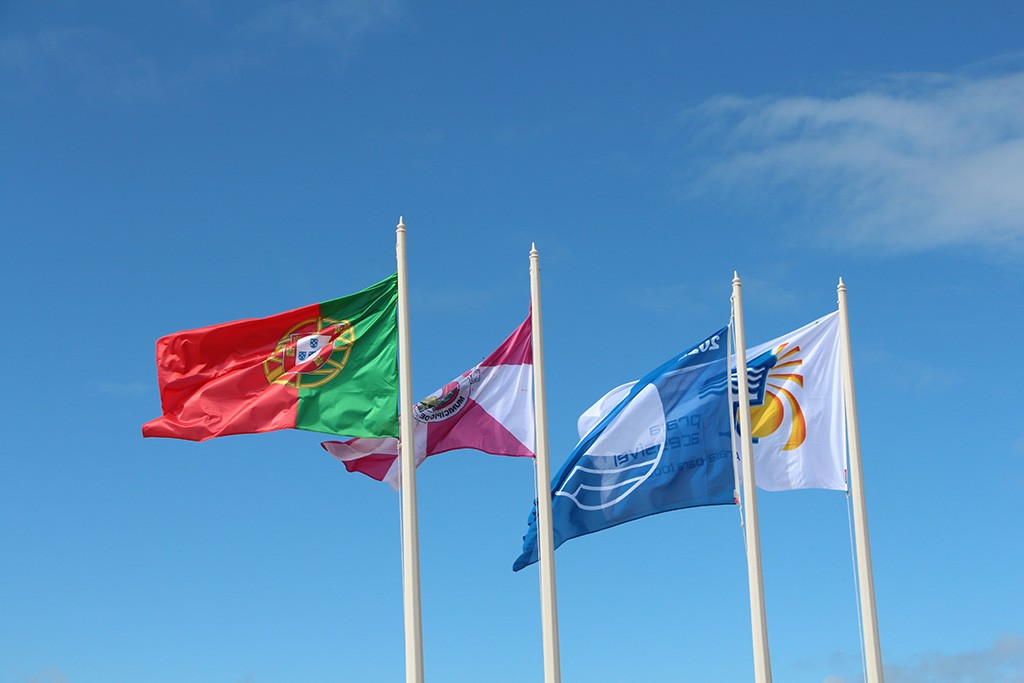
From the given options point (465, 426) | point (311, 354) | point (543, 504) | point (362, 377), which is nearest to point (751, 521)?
point (543, 504)

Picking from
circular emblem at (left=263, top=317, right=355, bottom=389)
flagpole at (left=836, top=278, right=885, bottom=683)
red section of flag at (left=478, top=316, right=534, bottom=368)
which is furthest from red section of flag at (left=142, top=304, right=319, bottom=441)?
flagpole at (left=836, top=278, right=885, bottom=683)

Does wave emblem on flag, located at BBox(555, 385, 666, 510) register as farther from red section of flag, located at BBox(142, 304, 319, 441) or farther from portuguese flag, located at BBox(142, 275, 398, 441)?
red section of flag, located at BBox(142, 304, 319, 441)

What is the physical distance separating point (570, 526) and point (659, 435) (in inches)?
116

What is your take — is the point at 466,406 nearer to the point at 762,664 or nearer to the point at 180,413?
the point at 180,413

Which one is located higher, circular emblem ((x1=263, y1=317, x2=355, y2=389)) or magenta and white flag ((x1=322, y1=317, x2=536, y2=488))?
circular emblem ((x1=263, y1=317, x2=355, y2=389))

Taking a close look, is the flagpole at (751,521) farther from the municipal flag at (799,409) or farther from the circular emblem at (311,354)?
the circular emblem at (311,354)

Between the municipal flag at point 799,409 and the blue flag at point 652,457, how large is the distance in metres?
0.86

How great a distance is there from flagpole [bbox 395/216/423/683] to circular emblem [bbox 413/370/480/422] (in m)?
1.20

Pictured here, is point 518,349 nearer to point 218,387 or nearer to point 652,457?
point 652,457

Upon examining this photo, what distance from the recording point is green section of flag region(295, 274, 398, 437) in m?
30.5

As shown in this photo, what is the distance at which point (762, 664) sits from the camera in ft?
103

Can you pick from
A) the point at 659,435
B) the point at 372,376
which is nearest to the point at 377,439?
the point at 372,376

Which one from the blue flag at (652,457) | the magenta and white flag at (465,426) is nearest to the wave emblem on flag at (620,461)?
the blue flag at (652,457)

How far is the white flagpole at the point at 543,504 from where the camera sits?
98.1 ft
